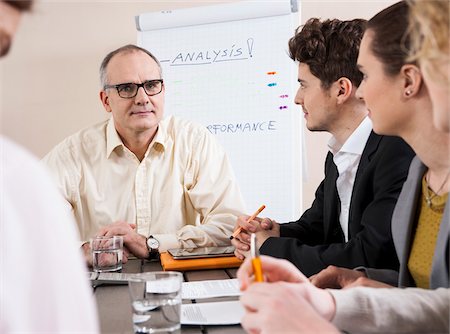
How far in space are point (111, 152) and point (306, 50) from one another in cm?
91

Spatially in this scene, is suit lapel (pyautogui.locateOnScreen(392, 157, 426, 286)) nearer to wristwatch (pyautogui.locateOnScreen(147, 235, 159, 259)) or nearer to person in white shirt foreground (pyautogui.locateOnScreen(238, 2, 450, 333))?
person in white shirt foreground (pyautogui.locateOnScreen(238, 2, 450, 333))

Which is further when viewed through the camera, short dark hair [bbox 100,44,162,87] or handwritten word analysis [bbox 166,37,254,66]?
handwritten word analysis [bbox 166,37,254,66]

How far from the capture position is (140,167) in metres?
2.45

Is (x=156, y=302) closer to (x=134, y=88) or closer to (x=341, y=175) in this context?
(x=341, y=175)

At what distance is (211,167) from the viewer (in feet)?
8.05

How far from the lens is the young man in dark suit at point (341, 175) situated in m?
1.65

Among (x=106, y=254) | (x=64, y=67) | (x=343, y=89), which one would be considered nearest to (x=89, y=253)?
(x=106, y=254)

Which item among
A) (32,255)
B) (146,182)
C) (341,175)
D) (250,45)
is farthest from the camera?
(250,45)

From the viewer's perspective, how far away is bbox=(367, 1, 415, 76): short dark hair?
4.41 ft

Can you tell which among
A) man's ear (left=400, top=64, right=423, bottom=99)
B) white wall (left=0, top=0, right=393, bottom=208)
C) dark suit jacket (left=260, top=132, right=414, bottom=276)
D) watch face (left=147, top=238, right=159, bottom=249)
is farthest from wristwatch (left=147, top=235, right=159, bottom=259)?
white wall (left=0, top=0, right=393, bottom=208)

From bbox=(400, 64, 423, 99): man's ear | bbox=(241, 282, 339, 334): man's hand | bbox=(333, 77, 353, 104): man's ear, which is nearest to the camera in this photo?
bbox=(241, 282, 339, 334): man's hand

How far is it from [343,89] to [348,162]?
0.29m

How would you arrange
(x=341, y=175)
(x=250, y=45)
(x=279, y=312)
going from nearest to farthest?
(x=279, y=312), (x=341, y=175), (x=250, y=45)

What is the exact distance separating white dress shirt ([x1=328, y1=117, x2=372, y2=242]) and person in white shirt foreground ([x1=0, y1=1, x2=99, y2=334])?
154 cm
